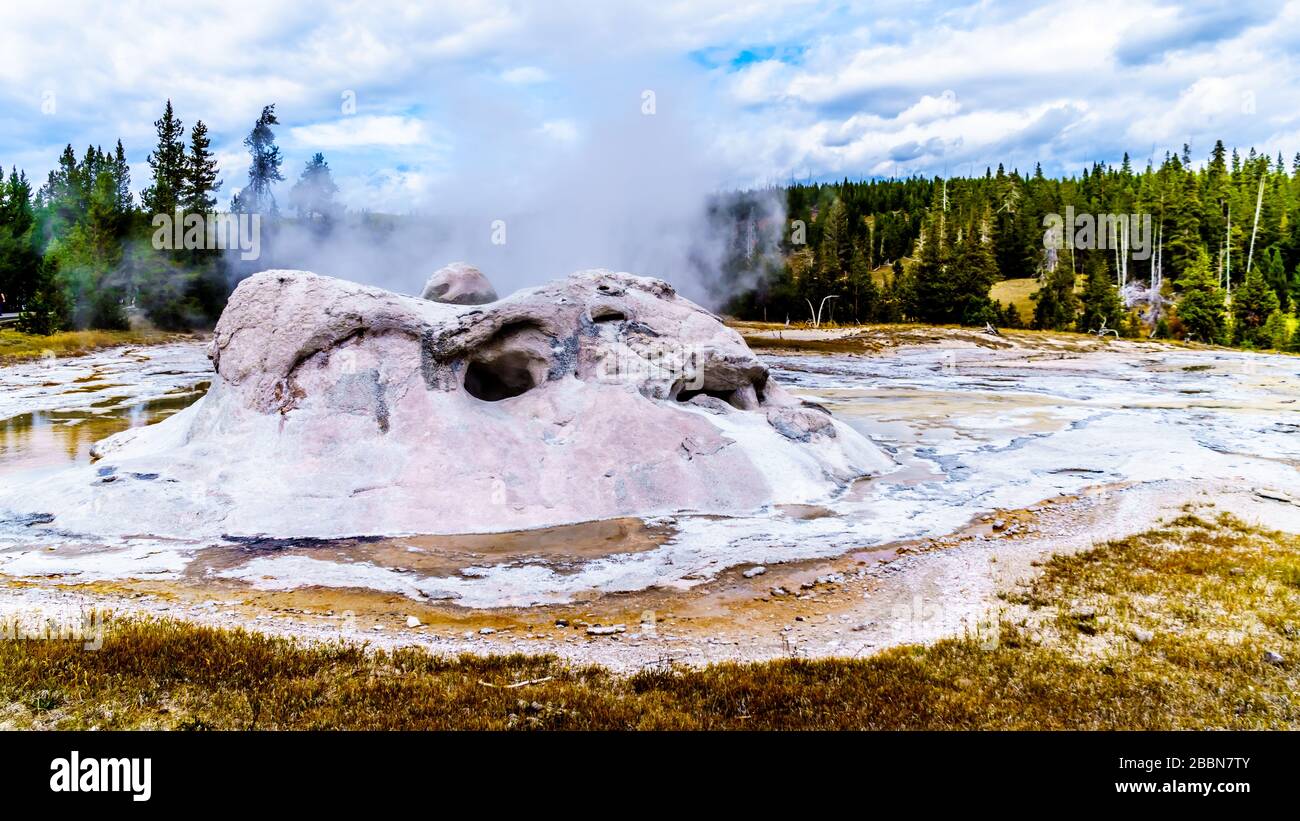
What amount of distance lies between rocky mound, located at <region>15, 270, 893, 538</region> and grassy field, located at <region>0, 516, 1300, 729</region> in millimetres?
5063

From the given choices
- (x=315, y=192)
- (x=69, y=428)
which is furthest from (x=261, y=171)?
(x=69, y=428)

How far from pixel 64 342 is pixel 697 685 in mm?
53703

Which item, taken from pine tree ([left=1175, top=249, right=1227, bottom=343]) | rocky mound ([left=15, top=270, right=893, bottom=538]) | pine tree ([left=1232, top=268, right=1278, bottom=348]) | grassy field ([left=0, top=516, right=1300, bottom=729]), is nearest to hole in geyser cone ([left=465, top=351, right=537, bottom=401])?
rocky mound ([left=15, top=270, right=893, bottom=538])

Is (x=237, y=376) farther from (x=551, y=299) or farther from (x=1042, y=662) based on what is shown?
(x=1042, y=662)

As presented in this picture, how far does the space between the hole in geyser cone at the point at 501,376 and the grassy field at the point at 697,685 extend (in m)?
8.74

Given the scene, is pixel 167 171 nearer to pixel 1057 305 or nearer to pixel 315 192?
pixel 315 192

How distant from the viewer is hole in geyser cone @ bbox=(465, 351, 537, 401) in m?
15.8

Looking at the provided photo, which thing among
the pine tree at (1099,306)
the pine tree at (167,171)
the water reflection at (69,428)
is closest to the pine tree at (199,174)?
the pine tree at (167,171)

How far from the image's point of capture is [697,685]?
6629 mm

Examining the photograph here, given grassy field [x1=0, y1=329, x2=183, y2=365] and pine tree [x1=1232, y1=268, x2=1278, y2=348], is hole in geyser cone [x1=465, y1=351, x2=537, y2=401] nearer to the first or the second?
grassy field [x1=0, y1=329, x2=183, y2=365]

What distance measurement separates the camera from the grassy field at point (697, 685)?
584cm

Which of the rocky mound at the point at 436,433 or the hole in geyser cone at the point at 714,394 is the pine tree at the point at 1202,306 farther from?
the hole in geyser cone at the point at 714,394

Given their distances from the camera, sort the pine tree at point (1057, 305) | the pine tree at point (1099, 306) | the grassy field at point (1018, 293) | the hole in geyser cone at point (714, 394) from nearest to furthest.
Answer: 1. the hole in geyser cone at point (714, 394)
2. the pine tree at point (1099, 306)
3. the pine tree at point (1057, 305)
4. the grassy field at point (1018, 293)
